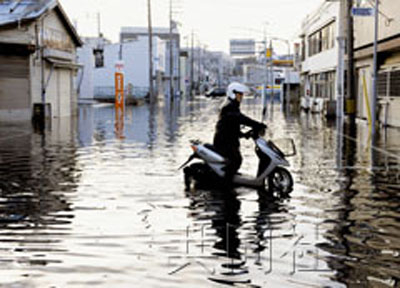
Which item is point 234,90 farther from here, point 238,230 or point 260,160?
point 238,230

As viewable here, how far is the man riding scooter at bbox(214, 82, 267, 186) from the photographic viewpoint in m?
11.5

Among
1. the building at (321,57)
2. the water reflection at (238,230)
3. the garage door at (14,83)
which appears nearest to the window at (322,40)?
the building at (321,57)

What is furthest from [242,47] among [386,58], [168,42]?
[386,58]

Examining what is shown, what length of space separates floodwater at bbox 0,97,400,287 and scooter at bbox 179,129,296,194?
30 centimetres

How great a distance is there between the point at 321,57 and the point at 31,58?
22.9 meters

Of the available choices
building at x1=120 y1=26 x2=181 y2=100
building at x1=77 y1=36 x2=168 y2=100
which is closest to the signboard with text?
building at x1=77 y1=36 x2=168 y2=100

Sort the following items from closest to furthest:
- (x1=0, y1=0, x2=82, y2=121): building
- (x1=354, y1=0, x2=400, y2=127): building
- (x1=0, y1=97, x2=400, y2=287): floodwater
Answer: (x1=0, y1=97, x2=400, y2=287): floodwater
(x1=354, y1=0, x2=400, y2=127): building
(x1=0, y1=0, x2=82, y2=121): building

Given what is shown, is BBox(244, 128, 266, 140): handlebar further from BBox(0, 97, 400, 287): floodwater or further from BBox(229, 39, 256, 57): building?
BBox(229, 39, 256, 57): building

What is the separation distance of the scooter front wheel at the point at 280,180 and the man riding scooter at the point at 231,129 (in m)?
0.71

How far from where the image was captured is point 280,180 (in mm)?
11227

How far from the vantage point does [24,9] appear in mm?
39281

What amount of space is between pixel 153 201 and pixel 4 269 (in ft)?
13.3

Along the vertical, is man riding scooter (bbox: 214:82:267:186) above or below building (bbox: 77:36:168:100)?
below

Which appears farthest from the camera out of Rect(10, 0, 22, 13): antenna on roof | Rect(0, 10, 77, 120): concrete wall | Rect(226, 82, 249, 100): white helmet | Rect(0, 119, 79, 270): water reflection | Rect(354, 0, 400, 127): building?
Rect(10, 0, 22, 13): antenna on roof
